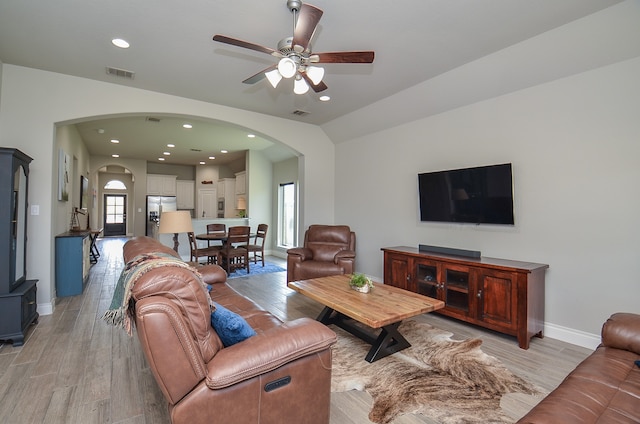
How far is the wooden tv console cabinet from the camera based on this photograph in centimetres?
286

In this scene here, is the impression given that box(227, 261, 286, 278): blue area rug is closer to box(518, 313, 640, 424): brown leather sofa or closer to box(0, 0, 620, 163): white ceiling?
box(0, 0, 620, 163): white ceiling

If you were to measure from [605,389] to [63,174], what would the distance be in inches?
252

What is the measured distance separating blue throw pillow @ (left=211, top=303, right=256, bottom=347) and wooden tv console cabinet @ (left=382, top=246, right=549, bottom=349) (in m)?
2.61

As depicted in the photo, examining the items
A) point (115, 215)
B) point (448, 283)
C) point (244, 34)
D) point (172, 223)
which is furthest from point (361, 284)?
point (115, 215)

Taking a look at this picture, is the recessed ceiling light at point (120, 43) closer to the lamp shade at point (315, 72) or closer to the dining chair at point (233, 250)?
the lamp shade at point (315, 72)

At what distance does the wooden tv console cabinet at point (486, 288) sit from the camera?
286cm

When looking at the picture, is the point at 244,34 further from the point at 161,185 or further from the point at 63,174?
the point at 161,185

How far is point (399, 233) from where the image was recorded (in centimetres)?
479

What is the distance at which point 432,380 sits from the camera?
7.55ft

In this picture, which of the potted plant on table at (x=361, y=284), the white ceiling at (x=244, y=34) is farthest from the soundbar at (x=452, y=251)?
the white ceiling at (x=244, y=34)

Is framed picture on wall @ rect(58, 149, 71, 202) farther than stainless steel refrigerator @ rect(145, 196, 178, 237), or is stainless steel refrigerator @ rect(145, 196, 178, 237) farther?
stainless steel refrigerator @ rect(145, 196, 178, 237)

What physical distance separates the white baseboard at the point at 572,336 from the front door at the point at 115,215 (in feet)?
49.6

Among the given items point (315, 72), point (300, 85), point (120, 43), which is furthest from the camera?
point (120, 43)

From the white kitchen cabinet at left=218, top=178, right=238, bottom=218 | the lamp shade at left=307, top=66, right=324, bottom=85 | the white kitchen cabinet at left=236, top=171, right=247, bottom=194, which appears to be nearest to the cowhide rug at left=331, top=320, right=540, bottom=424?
the lamp shade at left=307, top=66, right=324, bottom=85
